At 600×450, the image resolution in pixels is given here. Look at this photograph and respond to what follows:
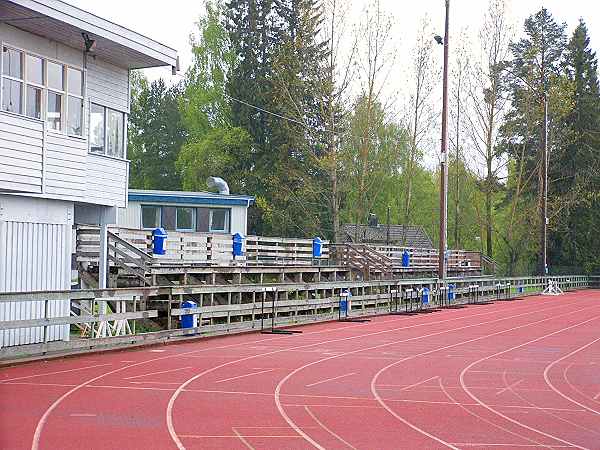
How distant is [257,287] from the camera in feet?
89.0

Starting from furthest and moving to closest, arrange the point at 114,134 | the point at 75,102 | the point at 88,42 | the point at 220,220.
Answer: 1. the point at 220,220
2. the point at 114,134
3. the point at 75,102
4. the point at 88,42

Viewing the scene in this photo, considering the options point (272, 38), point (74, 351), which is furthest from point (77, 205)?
point (272, 38)

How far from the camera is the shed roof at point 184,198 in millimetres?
39416

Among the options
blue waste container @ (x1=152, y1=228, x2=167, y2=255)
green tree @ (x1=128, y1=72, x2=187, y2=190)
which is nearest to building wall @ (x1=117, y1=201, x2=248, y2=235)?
blue waste container @ (x1=152, y1=228, x2=167, y2=255)

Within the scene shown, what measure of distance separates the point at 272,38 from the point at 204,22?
6.02 m

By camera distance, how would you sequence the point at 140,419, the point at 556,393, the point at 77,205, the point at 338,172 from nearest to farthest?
the point at 140,419 → the point at 556,393 → the point at 77,205 → the point at 338,172

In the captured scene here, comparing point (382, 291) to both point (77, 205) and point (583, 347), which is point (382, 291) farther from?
point (77, 205)

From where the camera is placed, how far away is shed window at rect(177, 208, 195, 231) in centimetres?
4041

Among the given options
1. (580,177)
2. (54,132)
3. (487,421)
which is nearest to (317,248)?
(54,132)

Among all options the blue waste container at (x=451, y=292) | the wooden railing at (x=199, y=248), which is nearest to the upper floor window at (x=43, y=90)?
the wooden railing at (x=199, y=248)

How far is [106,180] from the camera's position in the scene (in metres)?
23.4

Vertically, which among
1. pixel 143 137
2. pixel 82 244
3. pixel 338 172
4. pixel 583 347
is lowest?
pixel 583 347

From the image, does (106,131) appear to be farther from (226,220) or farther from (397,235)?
(397,235)

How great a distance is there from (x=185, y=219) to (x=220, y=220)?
156 centimetres
